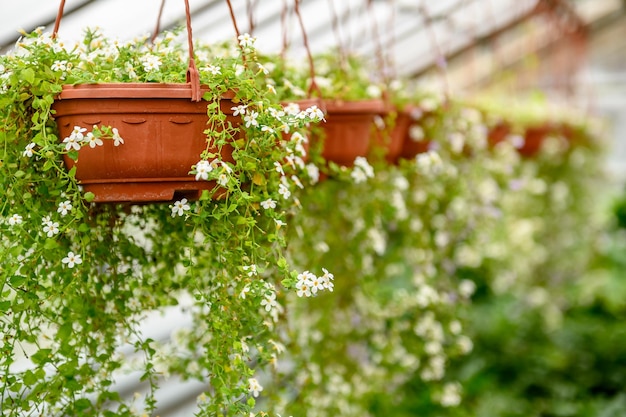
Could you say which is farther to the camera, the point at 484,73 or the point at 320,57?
the point at 484,73

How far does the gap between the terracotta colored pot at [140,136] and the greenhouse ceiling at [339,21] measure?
12.4 inches

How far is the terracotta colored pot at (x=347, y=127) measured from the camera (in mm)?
1915

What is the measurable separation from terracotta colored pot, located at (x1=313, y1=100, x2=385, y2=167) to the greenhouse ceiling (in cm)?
22

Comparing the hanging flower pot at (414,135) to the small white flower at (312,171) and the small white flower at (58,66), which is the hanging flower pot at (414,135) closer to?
the small white flower at (312,171)

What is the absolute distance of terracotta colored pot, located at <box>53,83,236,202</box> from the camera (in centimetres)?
130

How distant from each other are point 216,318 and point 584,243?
172 inches

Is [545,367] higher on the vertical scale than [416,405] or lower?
higher

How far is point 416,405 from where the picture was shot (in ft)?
11.6

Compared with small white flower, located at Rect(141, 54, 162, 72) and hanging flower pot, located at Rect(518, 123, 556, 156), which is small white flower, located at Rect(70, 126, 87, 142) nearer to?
small white flower, located at Rect(141, 54, 162, 72)

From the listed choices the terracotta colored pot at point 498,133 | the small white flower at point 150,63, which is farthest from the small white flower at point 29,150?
the terracotta colored pot at point 498,133

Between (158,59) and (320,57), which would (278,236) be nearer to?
(158,59)

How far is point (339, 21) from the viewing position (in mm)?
3930

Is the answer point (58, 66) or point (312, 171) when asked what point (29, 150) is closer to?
point (58, 66)

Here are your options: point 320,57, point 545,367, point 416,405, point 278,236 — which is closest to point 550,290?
point 545,367
